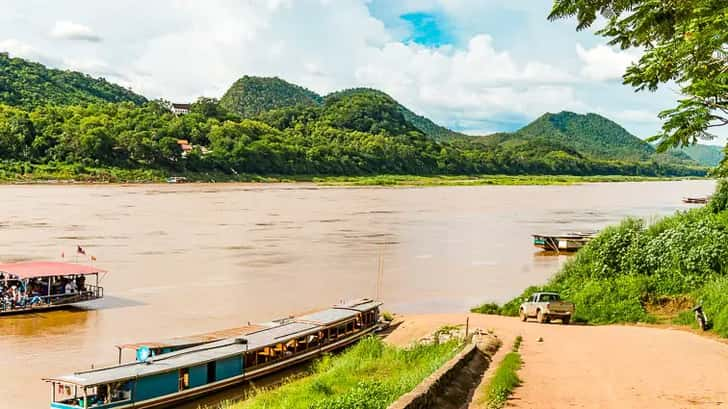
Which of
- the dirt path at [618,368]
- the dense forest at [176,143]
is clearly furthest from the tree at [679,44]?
the dense forest at [176,143]

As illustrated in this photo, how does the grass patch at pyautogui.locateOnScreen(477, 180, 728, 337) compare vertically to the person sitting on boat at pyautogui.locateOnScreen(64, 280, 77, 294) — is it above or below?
above

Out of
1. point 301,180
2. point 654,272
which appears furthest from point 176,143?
point 654,272

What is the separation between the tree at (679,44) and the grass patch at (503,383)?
4.72 meters

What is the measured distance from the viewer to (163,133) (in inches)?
Answer: 5192

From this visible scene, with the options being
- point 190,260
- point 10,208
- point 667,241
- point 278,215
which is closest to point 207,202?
point 278,215

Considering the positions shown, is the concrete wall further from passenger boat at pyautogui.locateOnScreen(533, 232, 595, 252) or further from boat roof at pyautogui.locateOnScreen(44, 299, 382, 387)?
passenger boat at pyautogui.locateOnScreen(533, 232, 595, 252)

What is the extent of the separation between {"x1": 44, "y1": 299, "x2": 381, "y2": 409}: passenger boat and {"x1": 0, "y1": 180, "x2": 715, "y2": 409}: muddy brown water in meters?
2.04

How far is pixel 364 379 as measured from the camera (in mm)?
15359

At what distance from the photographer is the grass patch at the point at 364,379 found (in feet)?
36.2

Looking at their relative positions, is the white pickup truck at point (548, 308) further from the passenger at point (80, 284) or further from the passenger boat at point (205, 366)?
the passenger at point (80, 284)

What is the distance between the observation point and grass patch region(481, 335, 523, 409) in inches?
442

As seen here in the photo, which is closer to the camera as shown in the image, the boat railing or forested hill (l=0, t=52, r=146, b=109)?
the boat railing

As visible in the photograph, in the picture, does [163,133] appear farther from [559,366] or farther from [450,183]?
[559,366]

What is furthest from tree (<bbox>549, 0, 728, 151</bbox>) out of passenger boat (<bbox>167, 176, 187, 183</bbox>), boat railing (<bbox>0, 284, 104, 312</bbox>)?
passenger boat (<bbox>167, 176, 187, 183</bbox>)
